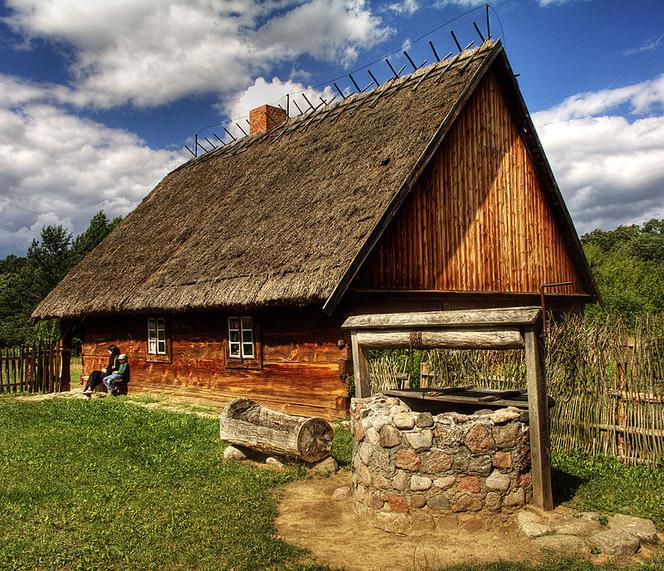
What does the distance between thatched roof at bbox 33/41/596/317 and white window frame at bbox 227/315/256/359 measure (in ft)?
3.37

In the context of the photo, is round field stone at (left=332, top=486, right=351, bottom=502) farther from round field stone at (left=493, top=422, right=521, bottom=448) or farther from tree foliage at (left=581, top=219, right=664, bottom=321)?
tree foliage at (left=581, top=219, right=664, bottom=321)

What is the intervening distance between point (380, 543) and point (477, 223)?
31.4ft

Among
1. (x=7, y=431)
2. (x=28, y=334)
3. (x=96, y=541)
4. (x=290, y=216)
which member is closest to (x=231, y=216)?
(x=290, y=216)

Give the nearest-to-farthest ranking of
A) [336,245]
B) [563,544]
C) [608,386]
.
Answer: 1. [563,544]
2. [608,386]
3. [336,245]

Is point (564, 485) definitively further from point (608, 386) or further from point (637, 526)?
point (608, 386)

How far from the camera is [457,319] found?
6.28m

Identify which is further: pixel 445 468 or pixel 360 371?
pixel 360 371

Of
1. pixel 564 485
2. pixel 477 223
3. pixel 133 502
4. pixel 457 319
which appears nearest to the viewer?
pixel 457 319

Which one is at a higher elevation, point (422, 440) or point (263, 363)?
point (263, 363)

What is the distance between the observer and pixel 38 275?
39750 mm

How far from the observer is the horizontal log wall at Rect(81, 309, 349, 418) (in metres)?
11.2

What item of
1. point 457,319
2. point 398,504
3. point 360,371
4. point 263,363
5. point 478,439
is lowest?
point 398,504

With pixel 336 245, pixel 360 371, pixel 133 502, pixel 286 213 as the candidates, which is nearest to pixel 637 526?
pixel 360 371

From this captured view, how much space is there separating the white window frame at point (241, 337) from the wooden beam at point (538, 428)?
7.57 meters
